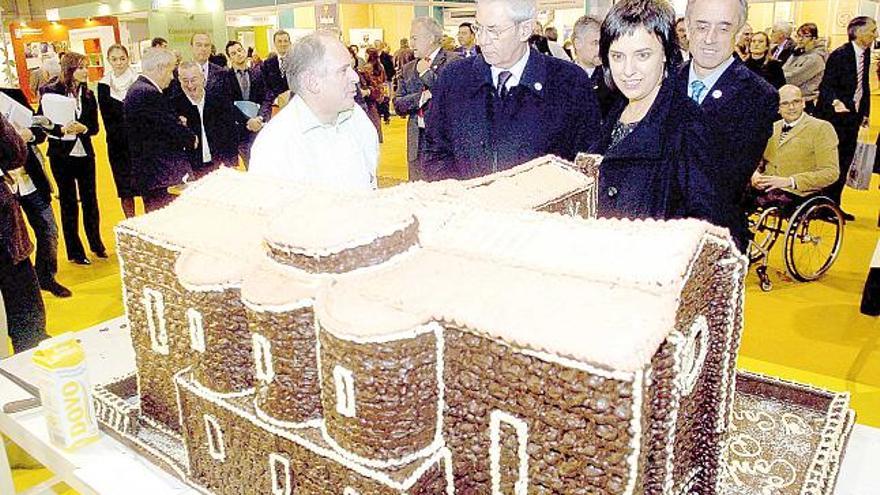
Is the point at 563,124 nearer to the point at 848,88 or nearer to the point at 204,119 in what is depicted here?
the point at 204,119

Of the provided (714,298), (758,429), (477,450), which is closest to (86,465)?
(477,450)

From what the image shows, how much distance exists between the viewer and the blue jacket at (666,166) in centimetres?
181

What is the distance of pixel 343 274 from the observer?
1261 mm

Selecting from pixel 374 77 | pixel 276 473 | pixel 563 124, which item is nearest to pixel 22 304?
pixel 276 473

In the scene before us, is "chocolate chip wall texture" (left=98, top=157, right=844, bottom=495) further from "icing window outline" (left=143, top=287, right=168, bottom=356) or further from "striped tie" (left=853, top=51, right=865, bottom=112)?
"striped tie" (left=853, top=51, right=865, bottom=112)

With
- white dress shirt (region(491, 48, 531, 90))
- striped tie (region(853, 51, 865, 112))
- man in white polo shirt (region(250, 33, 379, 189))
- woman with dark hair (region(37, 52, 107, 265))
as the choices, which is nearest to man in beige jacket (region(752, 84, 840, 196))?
striped tie (region(853, 51, 865, 112))

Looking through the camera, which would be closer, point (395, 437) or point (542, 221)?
point (395, 437)

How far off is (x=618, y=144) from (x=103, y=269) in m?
5.01

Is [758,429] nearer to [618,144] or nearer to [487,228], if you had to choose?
[618,144]

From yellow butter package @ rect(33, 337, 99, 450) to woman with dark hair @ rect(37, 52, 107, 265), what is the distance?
167 inches

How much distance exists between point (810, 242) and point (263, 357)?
181 inches

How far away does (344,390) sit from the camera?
1217 mm

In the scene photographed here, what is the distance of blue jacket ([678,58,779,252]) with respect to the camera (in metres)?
2.14

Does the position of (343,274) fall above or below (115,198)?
above
